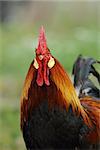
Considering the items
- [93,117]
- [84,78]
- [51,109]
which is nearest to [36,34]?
[84,78]

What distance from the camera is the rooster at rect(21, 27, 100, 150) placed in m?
2.66

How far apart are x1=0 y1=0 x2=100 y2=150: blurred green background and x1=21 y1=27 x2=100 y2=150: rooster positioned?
199 cm

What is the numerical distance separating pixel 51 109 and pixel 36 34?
8.93 feet

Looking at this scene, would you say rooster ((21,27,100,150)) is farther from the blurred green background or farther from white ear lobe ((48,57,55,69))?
the blurred green background

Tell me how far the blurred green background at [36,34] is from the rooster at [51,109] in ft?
6.53

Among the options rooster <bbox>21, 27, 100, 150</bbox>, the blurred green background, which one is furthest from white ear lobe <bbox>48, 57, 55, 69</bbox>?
the blurred green background

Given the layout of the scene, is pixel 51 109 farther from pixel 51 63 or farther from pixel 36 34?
pixel 36 34

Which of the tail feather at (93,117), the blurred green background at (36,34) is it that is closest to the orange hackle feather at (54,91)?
the tail feather at (93,117)

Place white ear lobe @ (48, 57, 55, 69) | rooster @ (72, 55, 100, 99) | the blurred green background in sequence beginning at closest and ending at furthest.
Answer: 1. white ear lobe @ (48, 57, 55, 69)
2. rooster @ (72, 55, 100, 99)
3. the blurred green background

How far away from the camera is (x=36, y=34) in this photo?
5297 millimetres

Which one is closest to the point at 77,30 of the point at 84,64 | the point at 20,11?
the point at 20,11

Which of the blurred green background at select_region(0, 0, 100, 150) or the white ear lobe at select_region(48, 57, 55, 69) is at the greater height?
the blurred green background at select_region(0, 0, 100, 150)

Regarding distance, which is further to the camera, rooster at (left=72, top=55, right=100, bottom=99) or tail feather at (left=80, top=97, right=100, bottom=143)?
rooster at (left=72, top=55, right=100, bottom=99)

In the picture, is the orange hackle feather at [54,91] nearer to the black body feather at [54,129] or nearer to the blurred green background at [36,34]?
the black body feather at [54,129]
